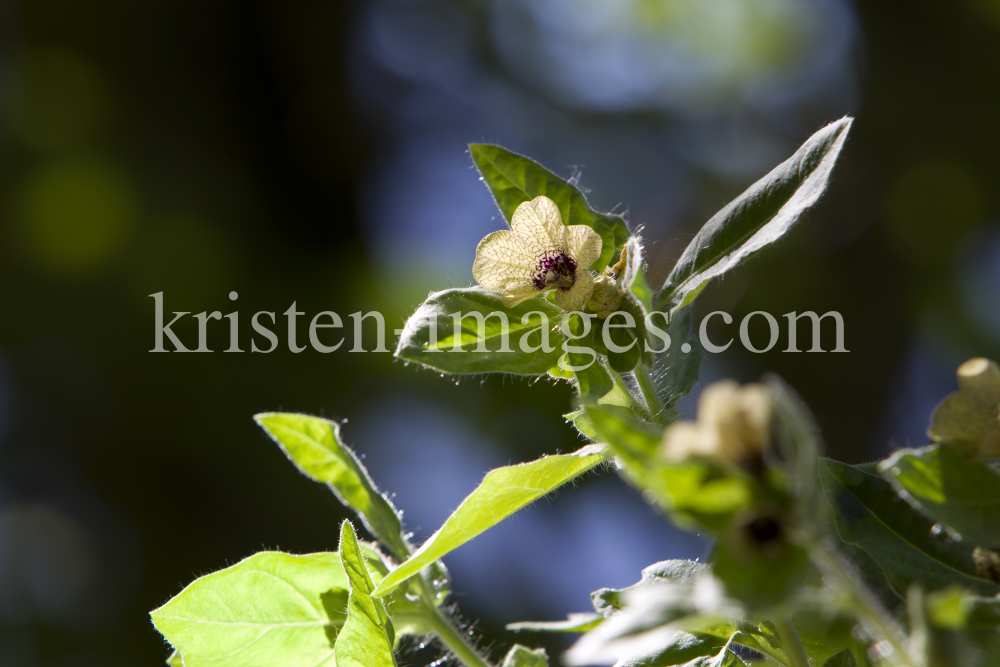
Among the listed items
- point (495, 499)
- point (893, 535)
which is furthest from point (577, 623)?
point (893, 535)

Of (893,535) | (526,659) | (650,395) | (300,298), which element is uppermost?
(300,298)

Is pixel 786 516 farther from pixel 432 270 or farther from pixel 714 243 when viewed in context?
pixel 432 270

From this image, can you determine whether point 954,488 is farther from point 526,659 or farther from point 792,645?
point 526,659

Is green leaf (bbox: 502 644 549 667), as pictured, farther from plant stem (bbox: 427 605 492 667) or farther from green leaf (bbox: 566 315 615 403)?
green leaf (bbox: 566 315 615 403)

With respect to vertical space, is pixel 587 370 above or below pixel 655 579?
above

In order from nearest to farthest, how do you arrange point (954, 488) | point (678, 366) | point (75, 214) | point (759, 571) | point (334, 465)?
point (759, 571) → point (954, 488) → point (678, 366) → point (334, 465) → point (75, 214)

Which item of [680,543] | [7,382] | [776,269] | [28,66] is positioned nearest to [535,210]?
[680,543]

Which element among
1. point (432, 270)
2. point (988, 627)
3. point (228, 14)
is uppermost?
point (228, 14)
